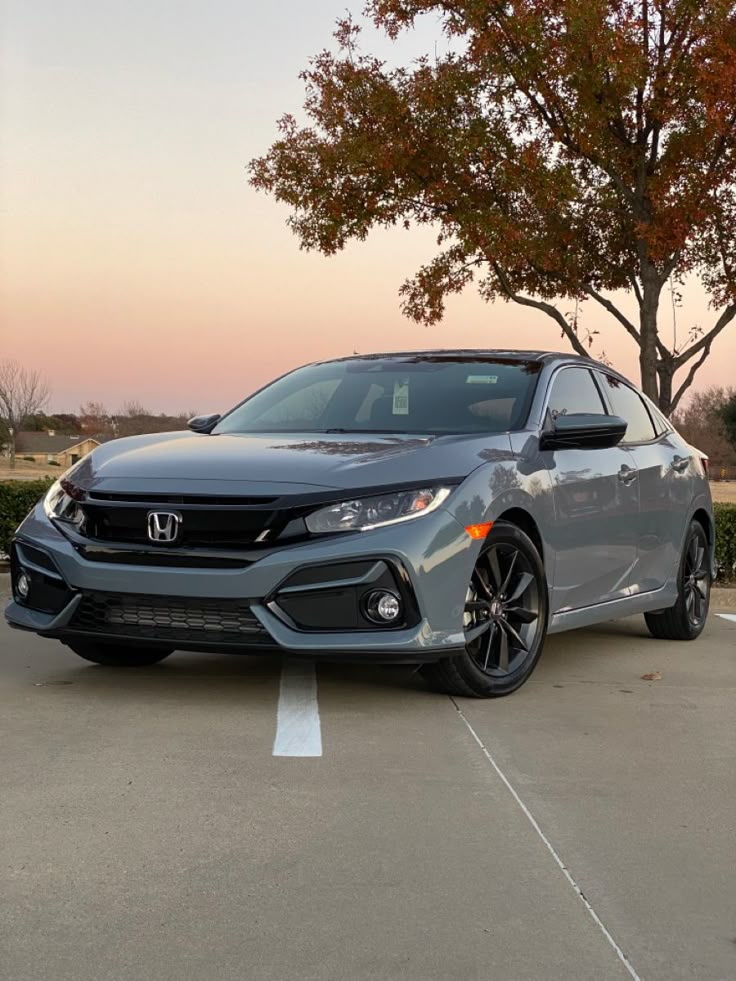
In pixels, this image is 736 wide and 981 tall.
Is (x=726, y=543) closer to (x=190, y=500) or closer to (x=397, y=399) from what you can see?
(x=397, y=399)

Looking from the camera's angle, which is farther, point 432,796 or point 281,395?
point 281,395

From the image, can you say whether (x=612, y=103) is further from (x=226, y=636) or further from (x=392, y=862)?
(x=392, y=862)

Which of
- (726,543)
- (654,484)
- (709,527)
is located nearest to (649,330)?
(726,543)

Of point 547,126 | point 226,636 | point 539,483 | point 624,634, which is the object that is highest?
point 547,126

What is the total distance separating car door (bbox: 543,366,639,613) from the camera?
6531 millimetres

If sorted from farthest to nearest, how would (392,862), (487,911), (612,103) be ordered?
1. (612,103)
2. (392,862)
3. (487,911)

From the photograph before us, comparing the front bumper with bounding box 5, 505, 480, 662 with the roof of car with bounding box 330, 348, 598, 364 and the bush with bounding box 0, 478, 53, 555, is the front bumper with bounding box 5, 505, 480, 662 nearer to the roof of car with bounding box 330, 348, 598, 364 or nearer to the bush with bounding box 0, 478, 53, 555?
the roof of car with bounding box 330, 348, 598, 364

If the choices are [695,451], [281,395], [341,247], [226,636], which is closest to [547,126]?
[341,247]

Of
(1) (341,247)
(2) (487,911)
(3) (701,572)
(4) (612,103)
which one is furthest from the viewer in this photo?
(1) (341,247)

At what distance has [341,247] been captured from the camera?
16.5m

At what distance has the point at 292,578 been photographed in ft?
17.6

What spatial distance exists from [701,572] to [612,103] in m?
7.55

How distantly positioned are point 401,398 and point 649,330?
31.4 ft

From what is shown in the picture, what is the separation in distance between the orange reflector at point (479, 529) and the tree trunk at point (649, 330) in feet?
33.7
